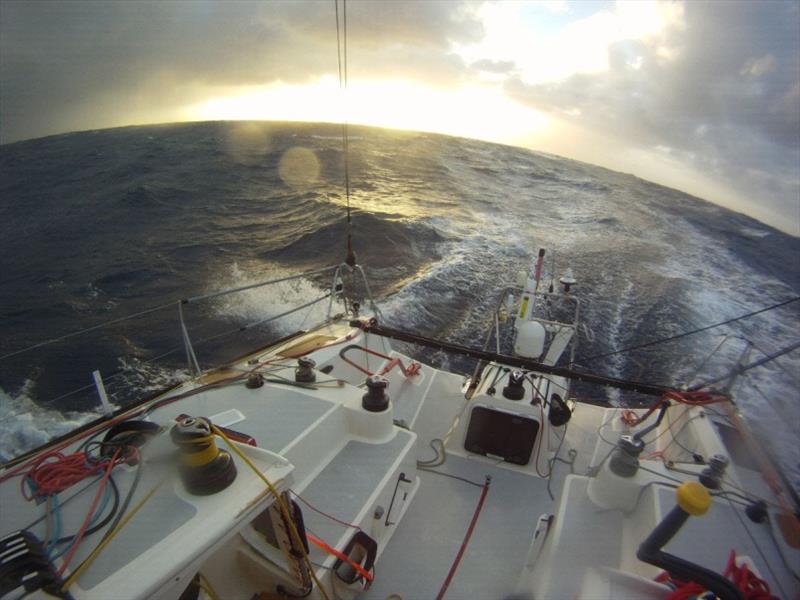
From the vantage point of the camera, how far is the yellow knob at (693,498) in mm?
1020

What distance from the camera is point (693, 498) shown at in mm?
1032

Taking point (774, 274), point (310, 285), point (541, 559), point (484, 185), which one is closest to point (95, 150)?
point (484, 185)

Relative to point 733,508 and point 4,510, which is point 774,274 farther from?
point 4,510

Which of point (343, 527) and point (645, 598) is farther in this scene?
point (343, 527)

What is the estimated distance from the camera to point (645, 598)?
1.20 meters

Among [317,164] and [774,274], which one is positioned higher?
[317,164]

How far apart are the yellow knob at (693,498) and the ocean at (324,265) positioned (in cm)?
201

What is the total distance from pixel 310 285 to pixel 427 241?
539 cm

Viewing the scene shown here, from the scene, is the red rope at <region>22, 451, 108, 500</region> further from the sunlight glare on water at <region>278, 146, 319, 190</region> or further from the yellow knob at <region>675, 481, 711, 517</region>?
the sunlight glare on water at <region>278, 146, 319, 190</region>

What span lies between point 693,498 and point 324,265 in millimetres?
11364

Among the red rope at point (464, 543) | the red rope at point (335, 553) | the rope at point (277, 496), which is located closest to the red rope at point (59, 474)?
the rope at point (277, 496)

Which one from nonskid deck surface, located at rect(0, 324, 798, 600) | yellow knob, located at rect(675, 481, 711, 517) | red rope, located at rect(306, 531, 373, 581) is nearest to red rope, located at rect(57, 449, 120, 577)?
nonskid deck surface, located at rect(0, 324, 798, 600)

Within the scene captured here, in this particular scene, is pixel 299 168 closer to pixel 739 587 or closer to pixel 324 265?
pixel 324 265

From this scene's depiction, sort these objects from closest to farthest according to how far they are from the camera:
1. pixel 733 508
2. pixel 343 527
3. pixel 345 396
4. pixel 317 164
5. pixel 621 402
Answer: pixel 733 508, pixel 343 527, pixel 345 396, pixel 621 402, pixel 317 164
